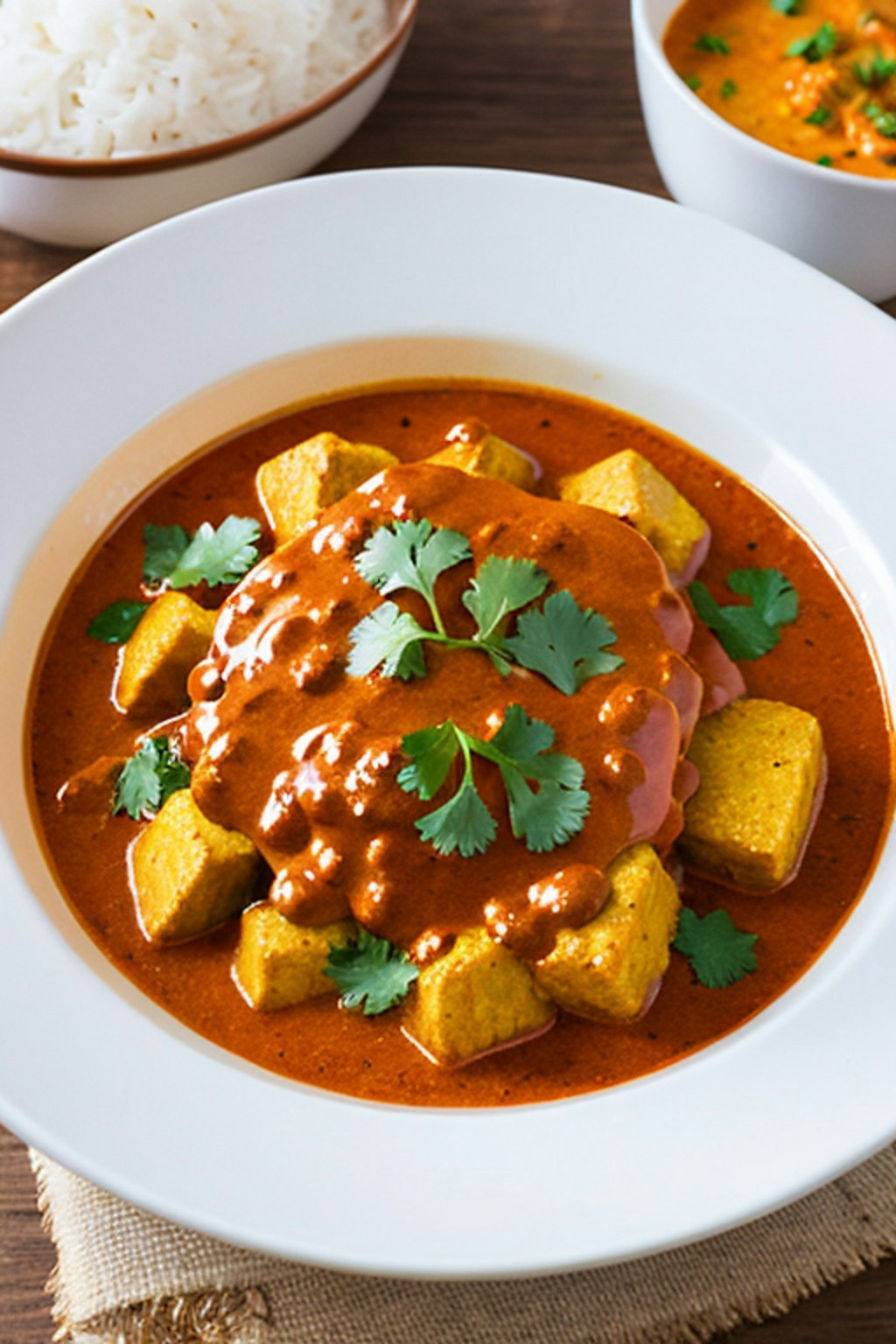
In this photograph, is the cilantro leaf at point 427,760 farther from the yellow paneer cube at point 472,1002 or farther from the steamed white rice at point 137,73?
the steamed white rice at point 137,73

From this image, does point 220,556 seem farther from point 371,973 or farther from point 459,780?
point 371,973

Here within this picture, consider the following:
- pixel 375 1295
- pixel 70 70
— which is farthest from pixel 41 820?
pixel 70 70

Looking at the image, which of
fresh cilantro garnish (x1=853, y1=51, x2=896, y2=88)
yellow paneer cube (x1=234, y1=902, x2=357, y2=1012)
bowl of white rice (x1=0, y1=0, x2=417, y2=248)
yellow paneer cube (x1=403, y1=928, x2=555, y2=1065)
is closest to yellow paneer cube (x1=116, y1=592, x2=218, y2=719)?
yellow paneer cube (x1=234, y1=902, x2=357, y2=1012)

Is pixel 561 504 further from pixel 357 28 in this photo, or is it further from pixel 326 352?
pixel 357 28

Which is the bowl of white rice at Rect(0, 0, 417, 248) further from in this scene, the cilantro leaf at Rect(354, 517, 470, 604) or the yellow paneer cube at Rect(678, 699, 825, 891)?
the yellow paneer cube at Rect(678, 699, 825, 891)

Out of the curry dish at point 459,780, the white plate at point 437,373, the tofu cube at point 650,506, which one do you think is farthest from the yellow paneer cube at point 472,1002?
the tofu cube at point 650,506

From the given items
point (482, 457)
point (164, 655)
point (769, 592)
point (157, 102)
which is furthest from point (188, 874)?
point (157, 102)
